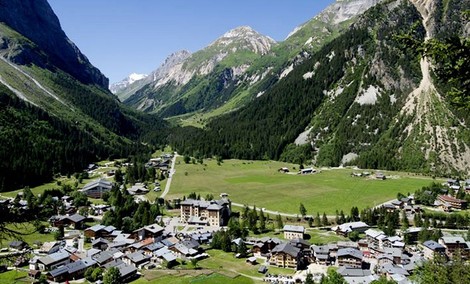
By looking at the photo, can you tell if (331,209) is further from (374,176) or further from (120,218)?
(120,218)

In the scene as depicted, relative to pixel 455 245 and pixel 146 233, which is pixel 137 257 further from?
pixel 455 245

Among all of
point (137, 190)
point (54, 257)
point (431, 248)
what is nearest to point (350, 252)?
point (431, 248)

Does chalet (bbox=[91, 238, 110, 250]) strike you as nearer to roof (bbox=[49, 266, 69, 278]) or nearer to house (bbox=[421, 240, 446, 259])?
roof (bbox=[49, 266, 69, 278])

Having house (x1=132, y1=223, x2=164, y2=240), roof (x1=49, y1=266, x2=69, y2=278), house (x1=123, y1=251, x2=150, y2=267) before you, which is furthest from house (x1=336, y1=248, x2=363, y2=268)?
roof (x1=49, y1=266, x2=69, y2=278)

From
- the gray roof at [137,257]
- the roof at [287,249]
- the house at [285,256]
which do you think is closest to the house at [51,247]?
the gray roof at [137,257]

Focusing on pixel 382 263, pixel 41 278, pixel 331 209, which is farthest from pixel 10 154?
pixel 382 263

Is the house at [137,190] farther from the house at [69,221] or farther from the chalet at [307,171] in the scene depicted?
the chalet at [307,171]
